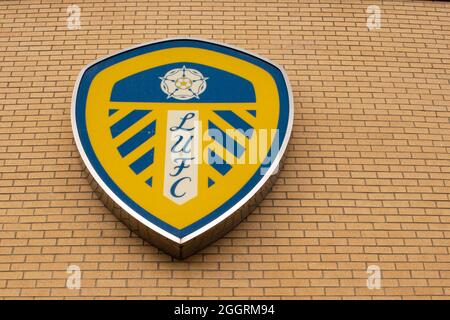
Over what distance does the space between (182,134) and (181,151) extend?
0.17 metres

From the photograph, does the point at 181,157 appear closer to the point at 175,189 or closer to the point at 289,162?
the point at 175,189

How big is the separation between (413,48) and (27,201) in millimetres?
3949

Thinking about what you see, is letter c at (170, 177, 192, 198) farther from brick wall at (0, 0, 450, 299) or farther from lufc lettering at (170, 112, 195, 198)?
brick wall at (0, 0, 450, 299)

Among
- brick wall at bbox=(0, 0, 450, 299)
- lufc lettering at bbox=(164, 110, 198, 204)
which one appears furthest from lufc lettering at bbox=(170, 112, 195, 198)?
brick wall at bbox=(0, 0, 450, 299)

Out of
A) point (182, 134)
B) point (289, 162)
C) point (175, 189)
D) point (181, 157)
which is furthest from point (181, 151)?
point (289, 162)

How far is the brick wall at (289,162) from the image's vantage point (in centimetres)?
460

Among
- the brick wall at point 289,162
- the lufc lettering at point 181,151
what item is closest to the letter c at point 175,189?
the lufc lettering at point 181,151

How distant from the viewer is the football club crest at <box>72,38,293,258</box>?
15.0ft

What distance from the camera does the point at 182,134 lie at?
16.2 ft

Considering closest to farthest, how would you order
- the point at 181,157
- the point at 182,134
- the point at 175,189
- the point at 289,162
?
the point at 175,189 → the point at 181,157 → the point at 182,134 → the point at 289,162

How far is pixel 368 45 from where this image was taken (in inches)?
233

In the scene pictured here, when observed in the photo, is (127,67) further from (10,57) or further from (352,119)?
(352,119)

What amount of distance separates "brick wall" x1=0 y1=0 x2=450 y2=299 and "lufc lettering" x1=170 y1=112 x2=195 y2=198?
1.80ft

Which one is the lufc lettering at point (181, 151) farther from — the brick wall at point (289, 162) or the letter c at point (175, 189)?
the brick wall at point (289, 162)
